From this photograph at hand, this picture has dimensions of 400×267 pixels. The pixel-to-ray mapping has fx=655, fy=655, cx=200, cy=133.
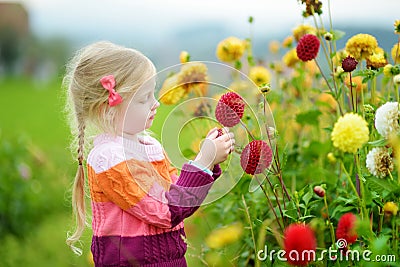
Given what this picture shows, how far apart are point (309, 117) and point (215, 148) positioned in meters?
0.67

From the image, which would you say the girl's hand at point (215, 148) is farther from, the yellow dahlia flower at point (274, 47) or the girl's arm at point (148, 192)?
the yellow dahlia flower at point (274, 47)

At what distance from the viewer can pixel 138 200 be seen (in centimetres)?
127

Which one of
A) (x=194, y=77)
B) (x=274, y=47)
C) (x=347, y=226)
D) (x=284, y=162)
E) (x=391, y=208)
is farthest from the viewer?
(x=274, y=47)

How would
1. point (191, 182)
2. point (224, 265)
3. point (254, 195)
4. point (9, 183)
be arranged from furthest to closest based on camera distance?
point (9, 183), point (254, 195), point (224, 265), point (191, 182)

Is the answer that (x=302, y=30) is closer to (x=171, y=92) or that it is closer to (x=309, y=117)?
(x=309, y=117)

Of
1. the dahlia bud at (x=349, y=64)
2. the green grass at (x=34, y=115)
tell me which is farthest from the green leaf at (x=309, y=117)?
the green grass at (x=34, y=115)

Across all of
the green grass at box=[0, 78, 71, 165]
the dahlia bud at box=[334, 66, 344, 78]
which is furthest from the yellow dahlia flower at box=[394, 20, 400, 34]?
A: the green grass at box=[0, 78, 71, 165]

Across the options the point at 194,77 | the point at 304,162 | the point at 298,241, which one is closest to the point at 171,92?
the point at 194,77

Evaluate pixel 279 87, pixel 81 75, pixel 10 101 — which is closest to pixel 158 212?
pixel 81 75

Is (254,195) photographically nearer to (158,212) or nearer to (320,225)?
(320,225)

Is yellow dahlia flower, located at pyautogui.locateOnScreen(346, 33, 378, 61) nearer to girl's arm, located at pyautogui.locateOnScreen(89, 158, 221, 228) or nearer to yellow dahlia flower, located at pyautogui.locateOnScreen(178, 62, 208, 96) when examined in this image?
yellow dahlia flower, located at pyautogui.locateOnScreen(178, 62, 208, 96)

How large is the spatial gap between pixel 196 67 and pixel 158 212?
35 centimetres

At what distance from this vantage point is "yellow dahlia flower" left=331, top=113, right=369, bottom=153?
3.25ft

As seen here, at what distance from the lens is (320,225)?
1.42 metres
